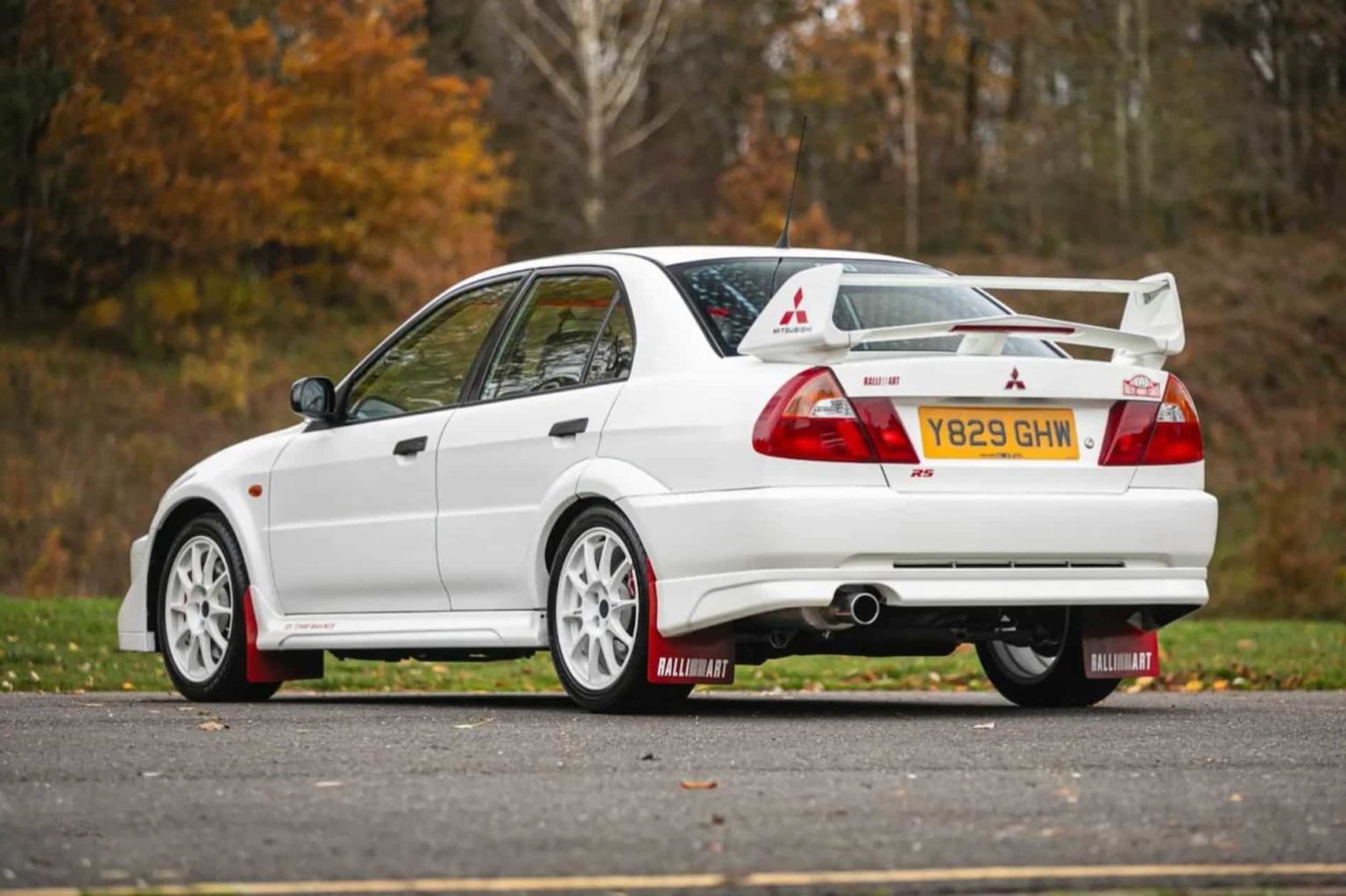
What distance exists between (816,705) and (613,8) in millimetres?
34710

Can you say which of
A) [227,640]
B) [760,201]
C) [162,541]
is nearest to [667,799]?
[227,640]

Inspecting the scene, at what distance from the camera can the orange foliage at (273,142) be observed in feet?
109

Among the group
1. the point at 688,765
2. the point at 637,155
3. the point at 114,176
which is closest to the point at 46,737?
the point at 688,765

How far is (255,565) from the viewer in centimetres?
1018

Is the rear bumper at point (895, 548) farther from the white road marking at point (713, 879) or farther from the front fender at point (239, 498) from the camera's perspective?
the white road marking at point (713, 879)

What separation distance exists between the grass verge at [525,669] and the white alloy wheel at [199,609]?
2.00 metres

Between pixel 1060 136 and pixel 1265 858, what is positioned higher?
pixel 1060 136

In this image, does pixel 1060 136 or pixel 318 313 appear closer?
pixel 318 313

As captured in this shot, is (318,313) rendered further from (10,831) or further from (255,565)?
(10,831)

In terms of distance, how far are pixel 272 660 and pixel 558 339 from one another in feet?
6.87

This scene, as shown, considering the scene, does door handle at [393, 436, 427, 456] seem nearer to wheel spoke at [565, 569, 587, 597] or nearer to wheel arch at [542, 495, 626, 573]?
wheel arch at [542, 495, 626, 573]

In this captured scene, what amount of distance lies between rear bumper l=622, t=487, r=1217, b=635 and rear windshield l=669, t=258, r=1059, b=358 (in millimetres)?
607

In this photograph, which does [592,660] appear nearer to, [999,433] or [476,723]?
[476,723]

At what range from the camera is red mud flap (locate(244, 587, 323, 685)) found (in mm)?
10117
